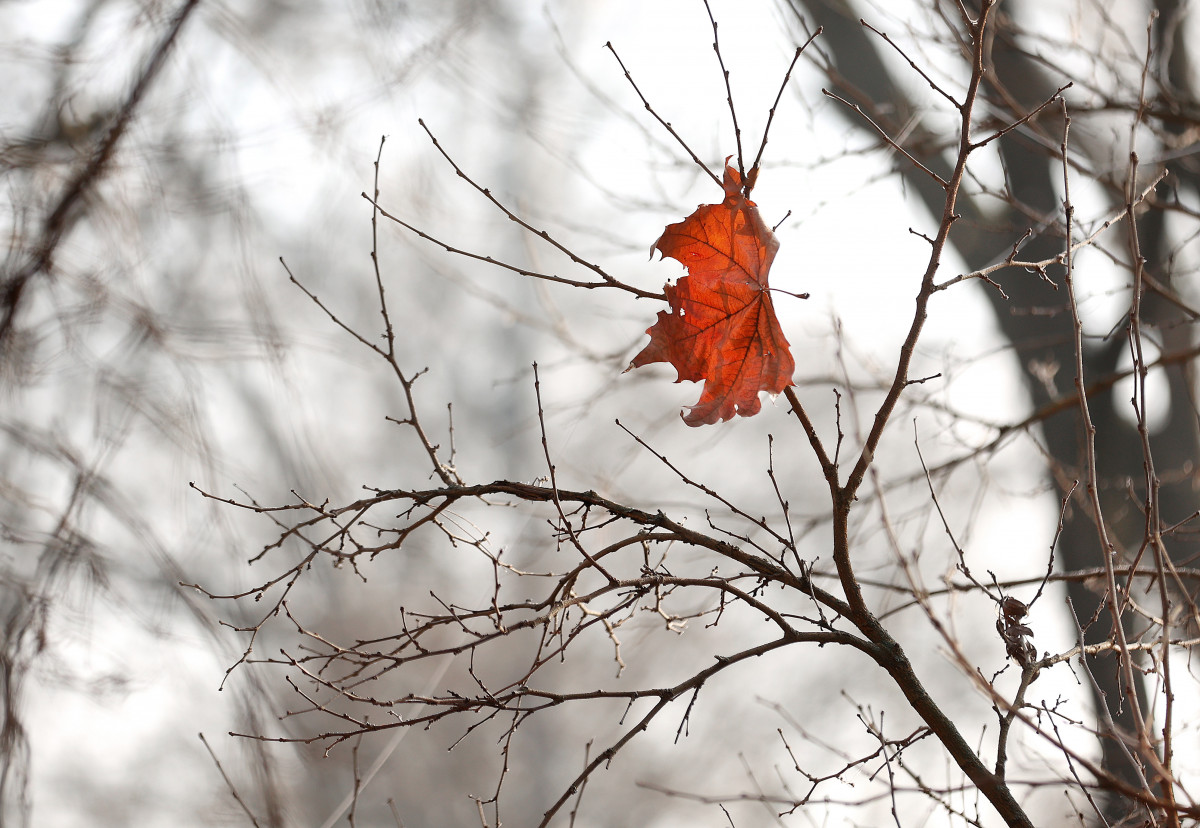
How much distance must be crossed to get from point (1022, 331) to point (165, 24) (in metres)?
1.65

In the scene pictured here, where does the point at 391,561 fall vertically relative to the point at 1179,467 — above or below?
above

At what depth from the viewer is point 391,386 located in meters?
2.52

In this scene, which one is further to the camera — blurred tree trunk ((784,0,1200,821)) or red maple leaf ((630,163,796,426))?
blurred tree trunk ((784,0,1200,821))

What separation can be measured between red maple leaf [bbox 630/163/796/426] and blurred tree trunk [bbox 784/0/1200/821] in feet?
2.96

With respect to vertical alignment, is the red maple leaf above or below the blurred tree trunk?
below

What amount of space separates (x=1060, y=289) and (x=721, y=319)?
134cm

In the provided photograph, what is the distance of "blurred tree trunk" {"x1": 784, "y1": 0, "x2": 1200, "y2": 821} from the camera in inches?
52.4

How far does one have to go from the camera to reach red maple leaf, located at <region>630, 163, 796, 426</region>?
47 cm

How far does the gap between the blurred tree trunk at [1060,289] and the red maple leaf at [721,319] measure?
0.90 m

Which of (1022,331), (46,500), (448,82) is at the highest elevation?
(448,82)

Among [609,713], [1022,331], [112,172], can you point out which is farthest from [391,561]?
[1022,331]

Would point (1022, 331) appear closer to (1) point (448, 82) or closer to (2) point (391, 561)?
(1) point (448, 82)

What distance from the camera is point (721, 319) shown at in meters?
0.49

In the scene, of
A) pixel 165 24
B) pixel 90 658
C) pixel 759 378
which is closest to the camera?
pixel 759 378
